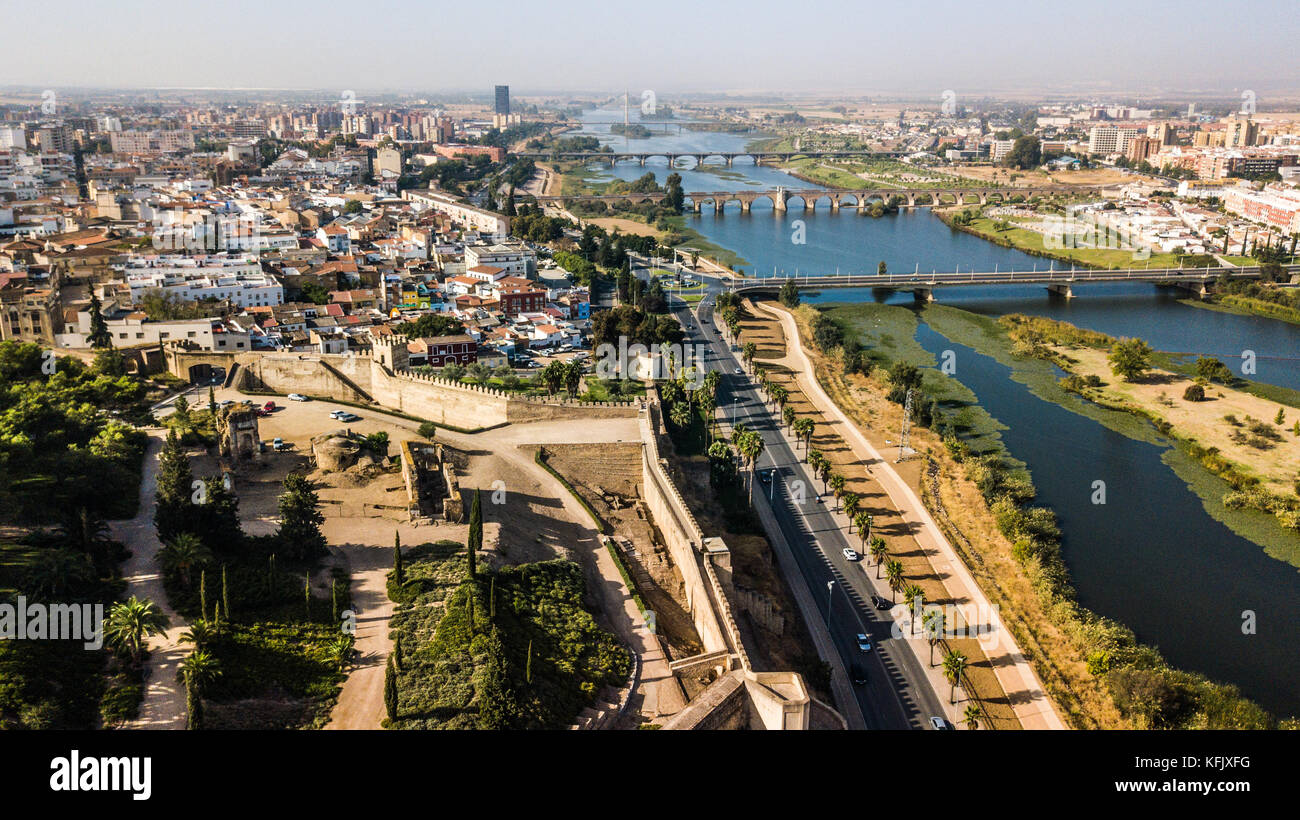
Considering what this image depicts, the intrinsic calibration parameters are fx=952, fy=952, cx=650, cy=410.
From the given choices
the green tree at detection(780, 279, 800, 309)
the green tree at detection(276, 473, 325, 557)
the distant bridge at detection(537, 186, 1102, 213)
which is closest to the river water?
the green tree at detection(780, 279, 800, 309)

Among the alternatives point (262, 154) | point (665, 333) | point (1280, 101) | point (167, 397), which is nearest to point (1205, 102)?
point (1280, 101)

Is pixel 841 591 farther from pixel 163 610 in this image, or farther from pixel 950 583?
pixel 163 610

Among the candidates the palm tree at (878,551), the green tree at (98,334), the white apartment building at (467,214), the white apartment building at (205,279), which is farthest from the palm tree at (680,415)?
the white apartment building at (467,214)

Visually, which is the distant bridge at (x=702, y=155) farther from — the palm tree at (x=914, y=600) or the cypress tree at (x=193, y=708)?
the cypress tree at (x=193, y=708)

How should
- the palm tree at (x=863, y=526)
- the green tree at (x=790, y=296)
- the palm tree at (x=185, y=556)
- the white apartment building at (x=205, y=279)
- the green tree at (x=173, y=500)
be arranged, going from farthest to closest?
the green tree at (x=790, y=296) → the white apartment building at (x=205, y=279) → the palm tree at (x=863, y=526) → the green tree at (x=173, y=500) → the palm tree at (x=185, y=556)

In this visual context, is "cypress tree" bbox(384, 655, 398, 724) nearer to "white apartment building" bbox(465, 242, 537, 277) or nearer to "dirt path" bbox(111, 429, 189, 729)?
"dirt path" bbox(111, 429, 189, 729)
